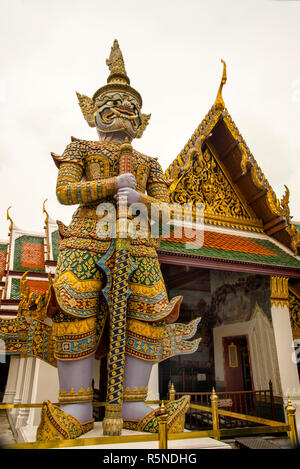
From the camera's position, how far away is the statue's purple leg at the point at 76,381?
2436 mm

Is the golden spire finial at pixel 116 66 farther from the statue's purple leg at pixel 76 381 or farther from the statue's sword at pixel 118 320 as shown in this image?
the statue's purple leg at pixel 76 381

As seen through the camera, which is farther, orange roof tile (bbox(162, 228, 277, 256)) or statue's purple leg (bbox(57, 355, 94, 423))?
orange roof tile (bbox(162, 228, 277, 256))

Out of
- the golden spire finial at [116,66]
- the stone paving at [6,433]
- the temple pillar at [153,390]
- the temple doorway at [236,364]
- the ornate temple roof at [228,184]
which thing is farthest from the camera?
the temple doorway at [236,364]

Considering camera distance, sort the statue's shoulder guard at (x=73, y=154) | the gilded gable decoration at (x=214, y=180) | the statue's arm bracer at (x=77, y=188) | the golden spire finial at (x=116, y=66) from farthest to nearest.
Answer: the gilded gable decoration at (x=214, y=180) < the golden spire finial at (x=116, y=66) < the statue's shoulder guard at (x=73, y=154) < the statue's arm bracer at (x=77, y=188)

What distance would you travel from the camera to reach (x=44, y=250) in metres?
7.85

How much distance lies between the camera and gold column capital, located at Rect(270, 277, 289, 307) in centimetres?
537

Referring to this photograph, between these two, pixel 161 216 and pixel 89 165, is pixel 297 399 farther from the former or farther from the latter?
pixel 89 165

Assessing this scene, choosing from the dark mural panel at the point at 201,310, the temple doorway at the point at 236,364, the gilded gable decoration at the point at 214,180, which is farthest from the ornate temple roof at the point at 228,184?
the temple doorway at the point at 236,364

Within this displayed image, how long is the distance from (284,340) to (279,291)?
75 cm

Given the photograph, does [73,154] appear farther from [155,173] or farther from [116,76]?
[116,76]

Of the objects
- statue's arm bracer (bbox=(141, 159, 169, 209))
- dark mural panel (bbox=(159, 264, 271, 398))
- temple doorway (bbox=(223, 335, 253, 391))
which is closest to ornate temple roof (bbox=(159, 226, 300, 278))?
dark mural panel (bbox=(159, 264, 271, 398))

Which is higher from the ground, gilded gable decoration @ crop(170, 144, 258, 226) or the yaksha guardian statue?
gilded gable decoration @ crop(170, 144, 258, 226)

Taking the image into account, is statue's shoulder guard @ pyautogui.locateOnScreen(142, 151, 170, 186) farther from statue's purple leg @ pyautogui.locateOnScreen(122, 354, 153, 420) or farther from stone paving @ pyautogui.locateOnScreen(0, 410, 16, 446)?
stone paving @ pyautogui.locateOnScreen(0, 410, 16, 446)
